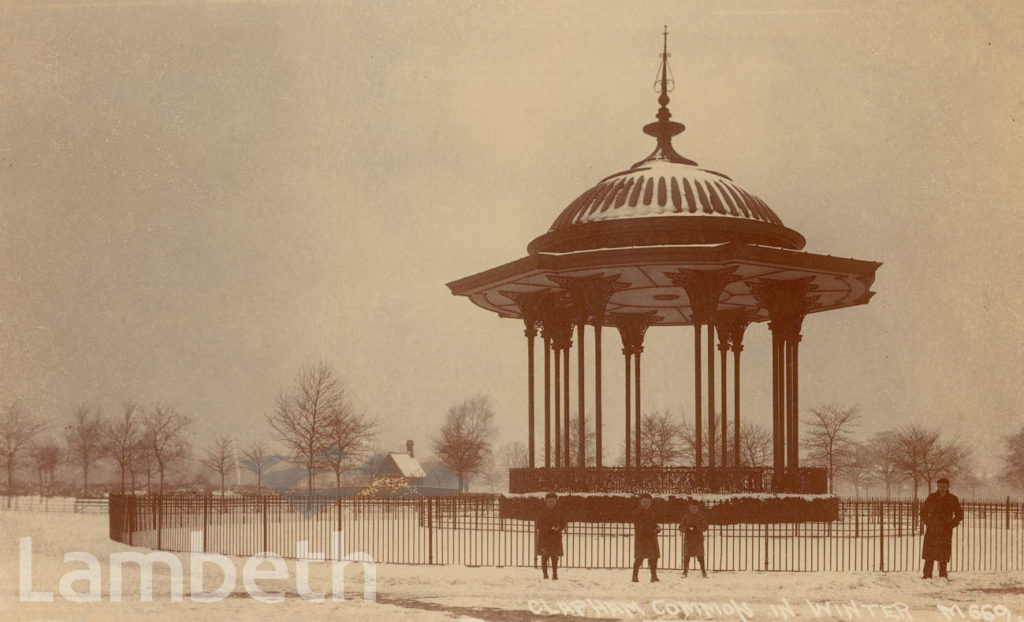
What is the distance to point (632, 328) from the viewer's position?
4159 centimetres

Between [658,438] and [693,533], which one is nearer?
[693,533]

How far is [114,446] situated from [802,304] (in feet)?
230

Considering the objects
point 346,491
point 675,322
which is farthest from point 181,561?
point 346,491

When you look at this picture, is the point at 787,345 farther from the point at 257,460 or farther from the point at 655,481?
the point at 257,460

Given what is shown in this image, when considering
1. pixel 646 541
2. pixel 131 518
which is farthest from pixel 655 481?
pixel 131 518

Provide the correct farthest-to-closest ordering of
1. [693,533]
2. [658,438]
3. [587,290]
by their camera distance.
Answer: [658,438], [587,290], [693,533]

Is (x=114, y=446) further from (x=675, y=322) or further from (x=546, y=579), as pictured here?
(x=546, y=579)

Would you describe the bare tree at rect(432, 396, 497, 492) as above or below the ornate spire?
below

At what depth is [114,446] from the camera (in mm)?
87375

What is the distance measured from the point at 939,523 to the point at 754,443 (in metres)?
54.9

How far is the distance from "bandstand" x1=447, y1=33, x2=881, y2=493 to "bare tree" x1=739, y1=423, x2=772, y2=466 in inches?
1571

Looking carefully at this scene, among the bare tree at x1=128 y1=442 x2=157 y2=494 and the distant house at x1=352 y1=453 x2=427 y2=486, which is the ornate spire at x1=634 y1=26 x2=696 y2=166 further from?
the distant house at x1=352 y1=453 x2=427 y2=486

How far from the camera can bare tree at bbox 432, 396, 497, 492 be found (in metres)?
79.1

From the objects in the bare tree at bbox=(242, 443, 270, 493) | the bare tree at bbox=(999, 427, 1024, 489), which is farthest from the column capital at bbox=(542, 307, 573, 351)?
the bare tree at bbox=(999, 427, 1024, 489)
